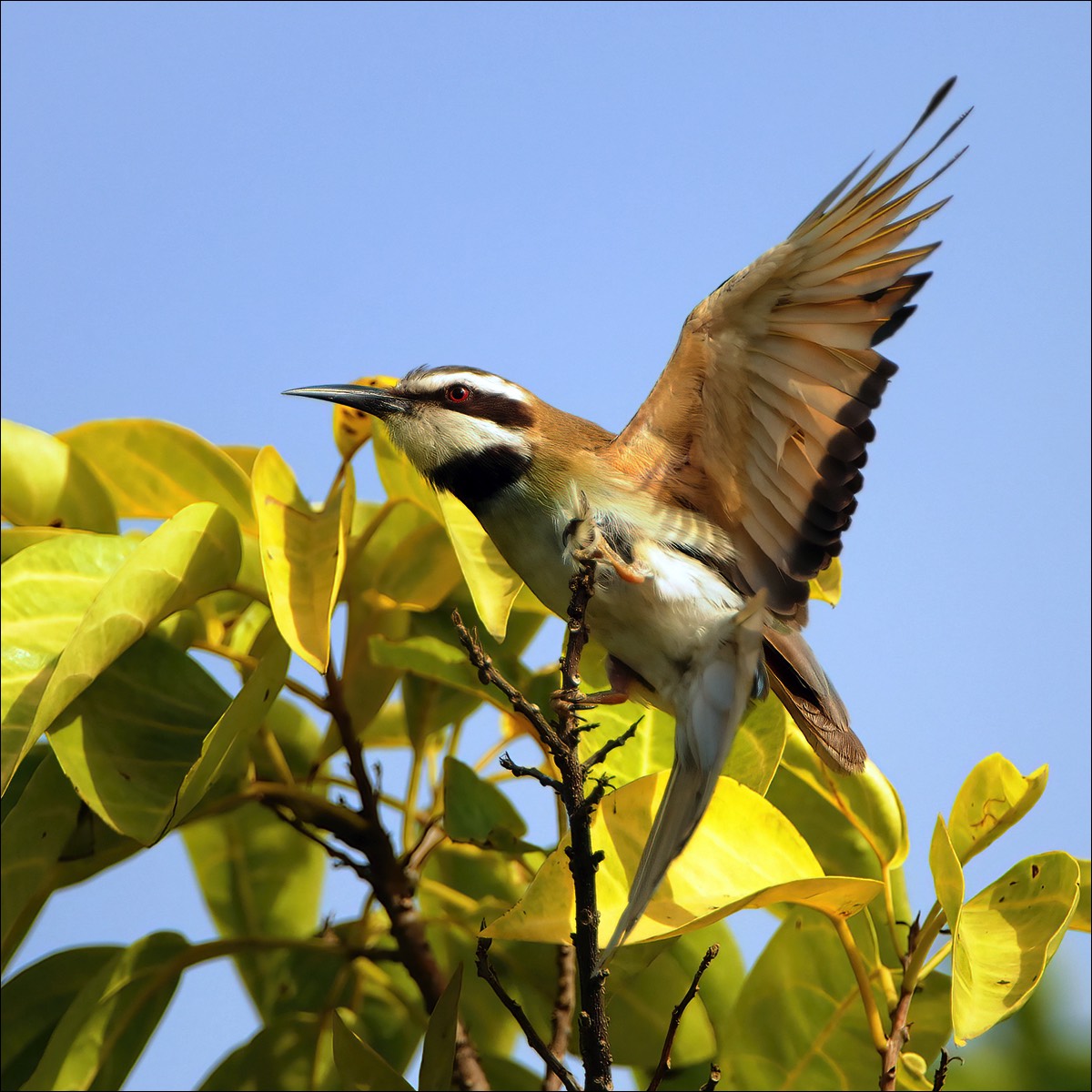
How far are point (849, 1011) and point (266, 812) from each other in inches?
62.3

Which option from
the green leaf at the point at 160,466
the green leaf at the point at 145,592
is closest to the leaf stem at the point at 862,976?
the green leaf at the point at 145,592

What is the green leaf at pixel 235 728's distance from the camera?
218 centimetres

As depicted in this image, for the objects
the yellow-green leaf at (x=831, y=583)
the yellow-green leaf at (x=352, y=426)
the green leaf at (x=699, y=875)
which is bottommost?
the green leaf at (x=699, y=875)

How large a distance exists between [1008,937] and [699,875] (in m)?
0.53

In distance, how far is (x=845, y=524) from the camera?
101 inches

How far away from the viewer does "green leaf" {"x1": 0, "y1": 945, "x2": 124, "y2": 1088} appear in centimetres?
281

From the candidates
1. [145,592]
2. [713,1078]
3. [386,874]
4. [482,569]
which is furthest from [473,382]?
[713,1078]

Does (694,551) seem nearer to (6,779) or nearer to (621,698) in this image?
(621,698)

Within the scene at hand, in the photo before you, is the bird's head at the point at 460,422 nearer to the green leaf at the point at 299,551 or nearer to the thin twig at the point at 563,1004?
the green leaf at the point at 299,551

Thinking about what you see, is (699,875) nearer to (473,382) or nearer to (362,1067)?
(362,1067)

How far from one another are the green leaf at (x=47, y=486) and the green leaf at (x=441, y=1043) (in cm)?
128

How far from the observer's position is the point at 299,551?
260 cm

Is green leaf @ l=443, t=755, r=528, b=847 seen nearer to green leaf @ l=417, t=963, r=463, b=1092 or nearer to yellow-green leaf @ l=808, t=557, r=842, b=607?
green leaf @ l=417, t=963, r=463, b=1092

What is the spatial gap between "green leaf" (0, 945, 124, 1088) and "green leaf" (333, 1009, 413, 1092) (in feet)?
2.36
